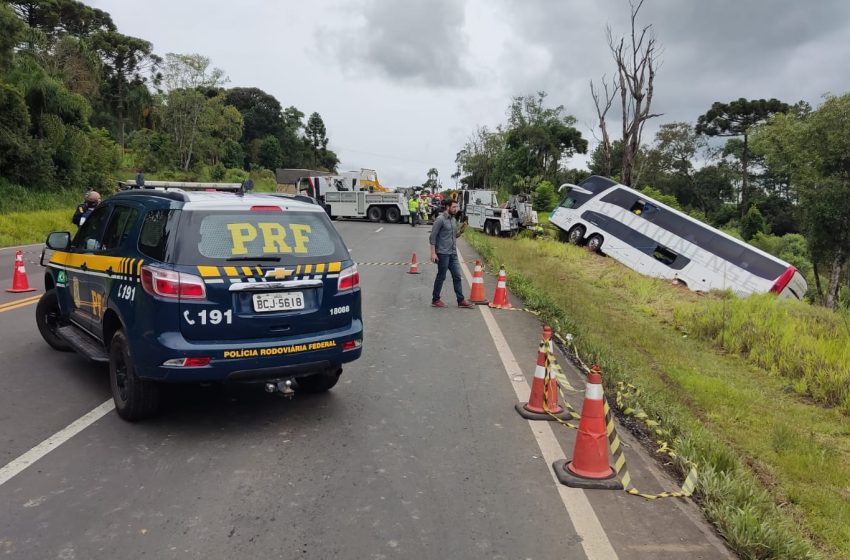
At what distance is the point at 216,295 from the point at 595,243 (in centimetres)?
2325

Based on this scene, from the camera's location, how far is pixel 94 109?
169 feet

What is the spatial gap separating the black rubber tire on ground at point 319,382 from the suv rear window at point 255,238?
3.85ft

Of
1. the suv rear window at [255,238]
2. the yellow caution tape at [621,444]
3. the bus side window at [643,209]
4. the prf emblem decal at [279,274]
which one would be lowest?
the yellow caution tape at [621,444]

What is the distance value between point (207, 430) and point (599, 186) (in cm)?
2401

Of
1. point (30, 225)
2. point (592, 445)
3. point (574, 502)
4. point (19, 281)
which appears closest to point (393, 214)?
point (30, 225)

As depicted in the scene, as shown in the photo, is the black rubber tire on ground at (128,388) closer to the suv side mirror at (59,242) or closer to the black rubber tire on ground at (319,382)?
the black rubber tire on ground at (319,382)

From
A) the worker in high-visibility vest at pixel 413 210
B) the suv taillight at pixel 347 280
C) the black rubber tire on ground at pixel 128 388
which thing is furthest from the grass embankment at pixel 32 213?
the suv taillight at pixel 347 280

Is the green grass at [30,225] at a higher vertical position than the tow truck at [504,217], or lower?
lower

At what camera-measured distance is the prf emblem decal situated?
15.3ft

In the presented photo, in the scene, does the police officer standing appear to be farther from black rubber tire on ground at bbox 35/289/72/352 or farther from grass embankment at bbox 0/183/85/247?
grass embankment at bbox 0/183/85/247

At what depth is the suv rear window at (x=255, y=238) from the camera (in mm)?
4578

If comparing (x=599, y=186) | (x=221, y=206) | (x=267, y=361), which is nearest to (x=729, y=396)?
(x=267, y=361)

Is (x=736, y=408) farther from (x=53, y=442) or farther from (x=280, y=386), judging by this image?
(x=53, y=442)

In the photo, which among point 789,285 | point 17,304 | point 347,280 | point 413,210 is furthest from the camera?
point 413,210
